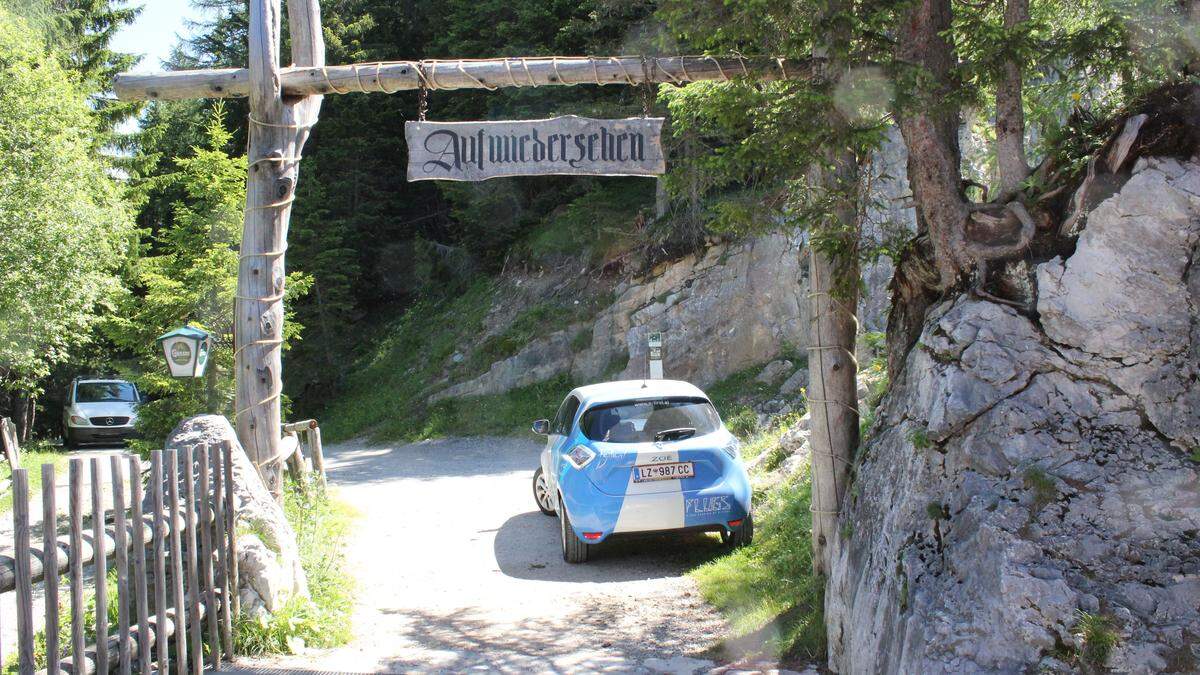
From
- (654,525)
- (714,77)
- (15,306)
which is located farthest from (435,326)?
(714,77)

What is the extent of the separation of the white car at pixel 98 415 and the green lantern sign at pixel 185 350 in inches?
730

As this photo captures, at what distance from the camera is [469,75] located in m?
7.64

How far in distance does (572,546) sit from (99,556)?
5360mm

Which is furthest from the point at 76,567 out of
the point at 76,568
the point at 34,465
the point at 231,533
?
the point at 34,465

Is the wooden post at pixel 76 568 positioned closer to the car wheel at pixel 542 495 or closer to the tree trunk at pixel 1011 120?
the tree trunk at pixel 1011 120

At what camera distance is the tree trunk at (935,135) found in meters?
5.71

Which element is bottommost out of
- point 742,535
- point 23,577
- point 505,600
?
point 505,600

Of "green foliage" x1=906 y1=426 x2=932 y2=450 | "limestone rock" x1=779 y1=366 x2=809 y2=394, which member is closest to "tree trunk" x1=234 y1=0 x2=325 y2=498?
"green foliage" x1=906 y1=426 x2=932 y2=450

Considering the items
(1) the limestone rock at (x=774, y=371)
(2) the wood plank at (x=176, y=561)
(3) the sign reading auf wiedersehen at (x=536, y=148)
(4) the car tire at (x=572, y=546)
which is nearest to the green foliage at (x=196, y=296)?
(4) the car tire at (x=572, y=546)

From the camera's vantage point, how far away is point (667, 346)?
21.7 m

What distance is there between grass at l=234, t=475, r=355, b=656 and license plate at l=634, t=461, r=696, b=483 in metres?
2.73

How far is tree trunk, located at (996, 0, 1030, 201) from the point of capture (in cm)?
588

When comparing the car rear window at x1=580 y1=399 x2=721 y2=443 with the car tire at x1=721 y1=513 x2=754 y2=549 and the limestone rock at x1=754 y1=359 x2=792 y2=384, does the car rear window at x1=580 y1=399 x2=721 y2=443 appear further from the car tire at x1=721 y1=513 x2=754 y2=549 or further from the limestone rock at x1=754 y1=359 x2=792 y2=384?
the limestone rock at x1=754 y1=359 x2=792 y2=384

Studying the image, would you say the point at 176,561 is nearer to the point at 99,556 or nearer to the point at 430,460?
the point at 99,556
